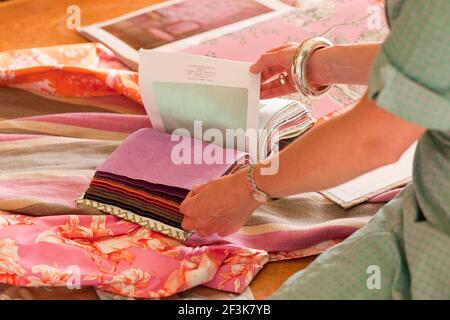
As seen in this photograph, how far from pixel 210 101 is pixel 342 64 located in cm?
22

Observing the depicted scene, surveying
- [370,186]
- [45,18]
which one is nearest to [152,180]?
[370,186]

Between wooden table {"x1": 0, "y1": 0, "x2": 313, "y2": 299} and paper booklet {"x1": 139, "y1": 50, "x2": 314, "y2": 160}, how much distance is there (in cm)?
62

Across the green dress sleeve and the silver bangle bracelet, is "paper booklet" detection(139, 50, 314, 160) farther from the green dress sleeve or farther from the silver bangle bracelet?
the green dress sleeve

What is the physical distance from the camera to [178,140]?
1241 millimetres

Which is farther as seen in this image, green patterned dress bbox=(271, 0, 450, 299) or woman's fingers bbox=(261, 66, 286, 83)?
woman's fingers bbox=(261, 66, 286, 83)

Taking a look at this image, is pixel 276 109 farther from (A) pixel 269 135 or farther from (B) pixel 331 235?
(B) pixel 331 235

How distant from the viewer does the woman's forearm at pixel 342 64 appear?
3.84 ft

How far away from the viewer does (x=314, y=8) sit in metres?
1.83

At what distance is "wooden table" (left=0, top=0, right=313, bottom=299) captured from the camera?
1776 mm

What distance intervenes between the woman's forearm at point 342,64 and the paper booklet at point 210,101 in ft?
0.31

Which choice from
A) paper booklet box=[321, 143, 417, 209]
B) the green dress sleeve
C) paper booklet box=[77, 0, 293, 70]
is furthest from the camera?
paper booklet box=[77, 0, 293, 70]

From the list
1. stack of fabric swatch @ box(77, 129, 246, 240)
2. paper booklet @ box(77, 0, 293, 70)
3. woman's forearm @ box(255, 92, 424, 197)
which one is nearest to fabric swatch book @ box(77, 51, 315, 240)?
stack of fabric swatch @ box(77, 129, 246, 240)

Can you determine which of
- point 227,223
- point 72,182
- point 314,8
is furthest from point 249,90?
point 314,8
